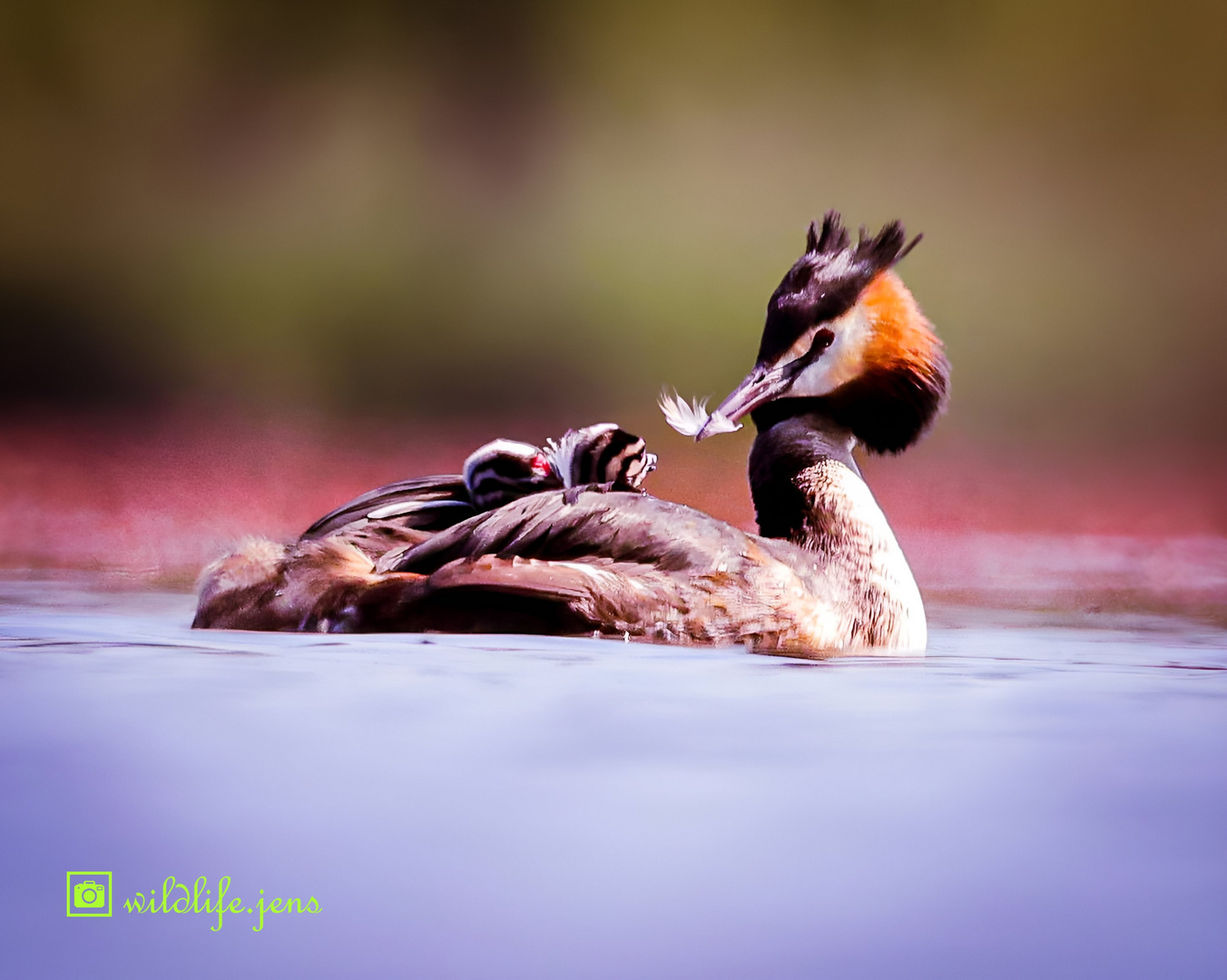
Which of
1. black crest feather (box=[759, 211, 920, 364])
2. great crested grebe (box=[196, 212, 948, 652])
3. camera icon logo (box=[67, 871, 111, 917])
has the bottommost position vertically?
camera icon logo (box=[67, 871, 111, 917])

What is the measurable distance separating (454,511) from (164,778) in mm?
1340

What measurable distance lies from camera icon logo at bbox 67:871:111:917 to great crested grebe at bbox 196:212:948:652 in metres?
1.04

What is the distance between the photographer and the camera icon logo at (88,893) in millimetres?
790

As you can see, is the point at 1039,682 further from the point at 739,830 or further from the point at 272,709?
the point at 272,709

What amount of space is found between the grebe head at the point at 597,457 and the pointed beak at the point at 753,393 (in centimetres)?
15

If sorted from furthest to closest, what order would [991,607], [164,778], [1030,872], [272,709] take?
[991,607] → [272,709] → [164,778] → [1030,872]

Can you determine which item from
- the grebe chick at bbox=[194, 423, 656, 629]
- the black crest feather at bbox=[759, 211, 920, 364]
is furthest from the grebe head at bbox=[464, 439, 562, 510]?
the black crest feather at bbox=[759, 211, 920, 364]

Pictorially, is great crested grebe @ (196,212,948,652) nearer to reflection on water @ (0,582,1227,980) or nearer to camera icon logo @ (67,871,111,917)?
reflection on water @ (0,582,1227,980)

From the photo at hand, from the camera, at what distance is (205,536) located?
375 centimetres

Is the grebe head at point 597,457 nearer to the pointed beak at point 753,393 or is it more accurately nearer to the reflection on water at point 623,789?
the pointed beak at point 753,393

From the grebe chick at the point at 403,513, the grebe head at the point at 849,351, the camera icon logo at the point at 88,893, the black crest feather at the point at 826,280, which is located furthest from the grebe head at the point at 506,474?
the camera icon logo at the point at 88,893

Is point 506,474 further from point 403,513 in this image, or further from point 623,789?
point 623,789

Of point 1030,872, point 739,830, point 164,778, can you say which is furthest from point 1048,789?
point 164,778

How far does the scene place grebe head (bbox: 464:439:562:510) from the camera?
227 cm
